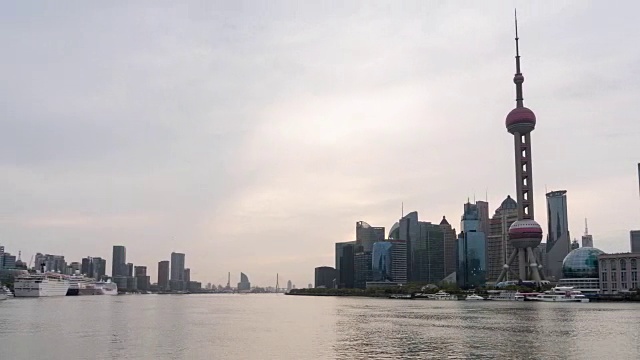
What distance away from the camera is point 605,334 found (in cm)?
7694

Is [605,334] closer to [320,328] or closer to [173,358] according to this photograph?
[320,328]

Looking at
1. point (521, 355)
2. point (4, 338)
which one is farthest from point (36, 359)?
point (521, 355)

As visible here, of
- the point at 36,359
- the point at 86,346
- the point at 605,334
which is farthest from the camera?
the point at 605,334

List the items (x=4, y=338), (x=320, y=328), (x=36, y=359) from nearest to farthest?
(x=36, y=359) → (x=4, y=338) → (x=320, y=328)

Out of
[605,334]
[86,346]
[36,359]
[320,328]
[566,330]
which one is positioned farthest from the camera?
[320,328]

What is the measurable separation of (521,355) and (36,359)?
42.5m

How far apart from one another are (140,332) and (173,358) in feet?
88.5

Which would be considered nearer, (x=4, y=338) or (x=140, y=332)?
(x=4, y=338)

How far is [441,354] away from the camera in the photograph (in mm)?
57250

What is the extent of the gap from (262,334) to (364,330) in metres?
14.3

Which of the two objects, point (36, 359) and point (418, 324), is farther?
point (418, 324)

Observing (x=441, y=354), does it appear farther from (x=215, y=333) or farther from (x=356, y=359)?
A: (x=215, y=333)

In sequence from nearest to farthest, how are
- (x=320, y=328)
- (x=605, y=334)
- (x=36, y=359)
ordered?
(x=36, y=359) < (x=605, y=334) < (x=320, y=328)

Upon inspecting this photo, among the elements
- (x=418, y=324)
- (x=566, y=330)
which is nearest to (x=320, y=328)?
(x=418, y=324)
